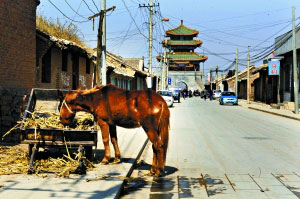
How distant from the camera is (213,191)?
249 inches

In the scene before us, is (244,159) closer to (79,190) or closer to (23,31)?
(79,190)

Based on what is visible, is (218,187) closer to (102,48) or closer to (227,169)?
(227,169)

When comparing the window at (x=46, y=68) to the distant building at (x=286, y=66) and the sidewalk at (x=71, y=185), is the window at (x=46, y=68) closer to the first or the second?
the sidewalk at (x=71, y=185)

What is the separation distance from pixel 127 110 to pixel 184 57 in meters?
105

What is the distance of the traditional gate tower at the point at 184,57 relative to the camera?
10975 cm

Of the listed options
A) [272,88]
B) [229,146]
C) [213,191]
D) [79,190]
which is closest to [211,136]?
[229,146]

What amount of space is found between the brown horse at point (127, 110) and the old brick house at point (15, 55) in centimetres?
388

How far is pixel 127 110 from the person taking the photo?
7.49 metres

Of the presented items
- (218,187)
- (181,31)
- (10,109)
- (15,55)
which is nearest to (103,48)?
(15,55)

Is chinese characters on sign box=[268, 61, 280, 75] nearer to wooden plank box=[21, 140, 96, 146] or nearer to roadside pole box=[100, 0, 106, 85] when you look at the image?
roadside pole box=[100, 0, 106, 85]

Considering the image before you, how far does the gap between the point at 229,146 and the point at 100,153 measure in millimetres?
4238

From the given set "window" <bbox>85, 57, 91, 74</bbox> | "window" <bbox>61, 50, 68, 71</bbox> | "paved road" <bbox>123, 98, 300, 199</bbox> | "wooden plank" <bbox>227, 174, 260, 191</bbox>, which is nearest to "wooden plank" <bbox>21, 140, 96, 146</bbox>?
"paved road" <bbox>123, 98, 300, 199</bbox>

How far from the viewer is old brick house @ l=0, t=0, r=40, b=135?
35.8 ft

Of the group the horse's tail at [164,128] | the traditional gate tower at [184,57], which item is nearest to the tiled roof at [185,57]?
the traditional gate tower at [184,57]
